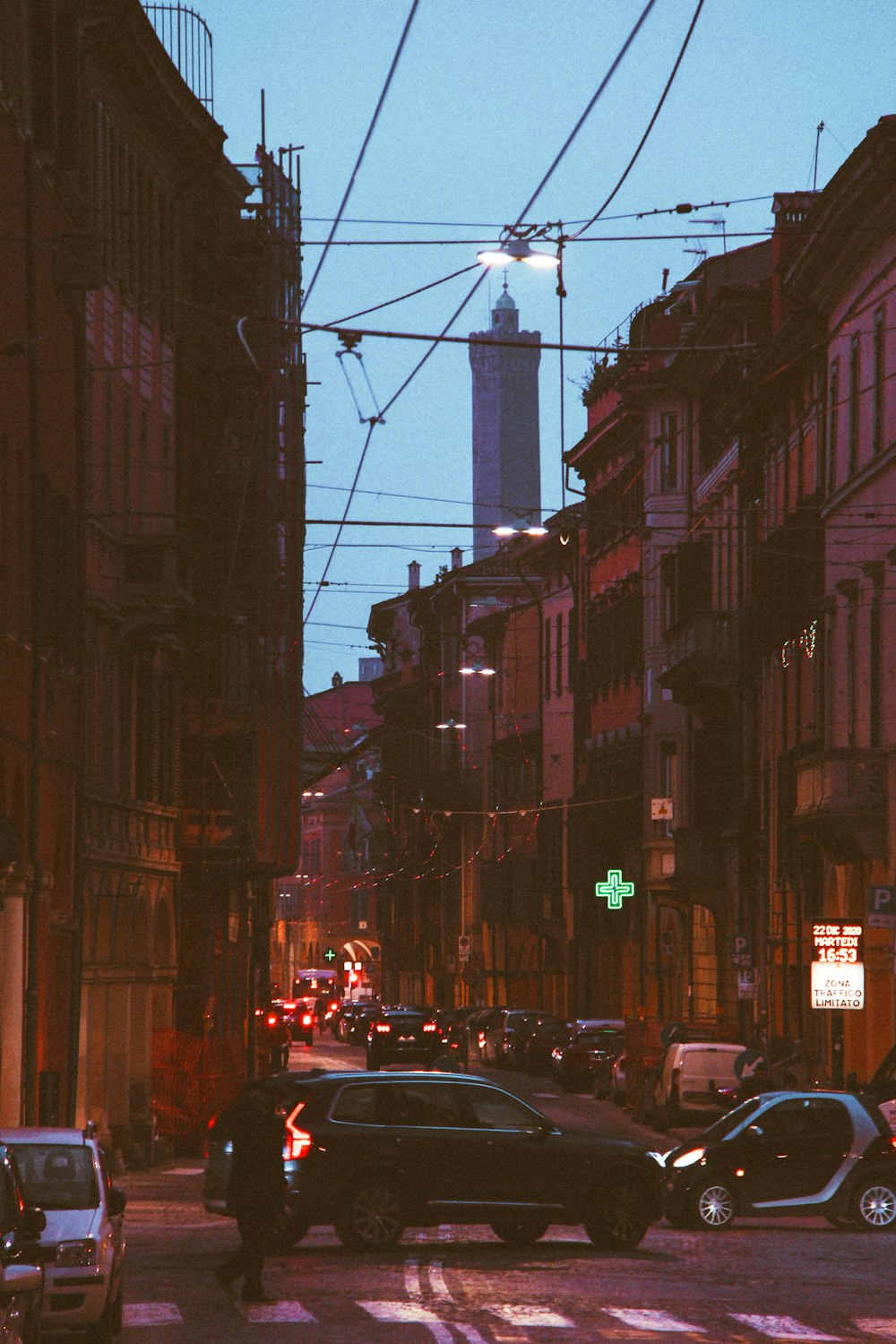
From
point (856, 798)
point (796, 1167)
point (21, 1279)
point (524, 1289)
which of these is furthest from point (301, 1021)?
point (21, 1279)

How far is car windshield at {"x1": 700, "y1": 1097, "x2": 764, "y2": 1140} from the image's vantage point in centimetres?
2634

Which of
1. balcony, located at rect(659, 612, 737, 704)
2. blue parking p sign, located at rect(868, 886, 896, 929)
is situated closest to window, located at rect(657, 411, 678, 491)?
balcony, located at rect(659, 612, 737, 704)

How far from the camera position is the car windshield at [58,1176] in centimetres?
1645

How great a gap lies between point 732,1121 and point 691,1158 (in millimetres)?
560

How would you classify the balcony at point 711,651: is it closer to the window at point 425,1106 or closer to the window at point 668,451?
the window at point 668,451

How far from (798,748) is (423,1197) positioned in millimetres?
25074

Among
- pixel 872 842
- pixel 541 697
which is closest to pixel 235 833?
pixel 872 842

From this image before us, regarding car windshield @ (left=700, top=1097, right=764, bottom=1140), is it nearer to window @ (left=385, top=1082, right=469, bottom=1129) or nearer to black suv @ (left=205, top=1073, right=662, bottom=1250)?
black suv @ (left=205, top=1073, right=662, bottom=1250)

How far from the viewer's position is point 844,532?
4297 cm

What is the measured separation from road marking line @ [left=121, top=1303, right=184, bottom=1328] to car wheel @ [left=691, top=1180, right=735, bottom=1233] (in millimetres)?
8878

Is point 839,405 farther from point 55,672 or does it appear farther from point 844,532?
point 55,672

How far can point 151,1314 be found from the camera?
17875 mm

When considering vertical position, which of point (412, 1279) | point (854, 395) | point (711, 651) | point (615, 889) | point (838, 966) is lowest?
point (412, 1279)

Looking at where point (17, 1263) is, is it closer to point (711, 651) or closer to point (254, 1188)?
point (254, 1188)
